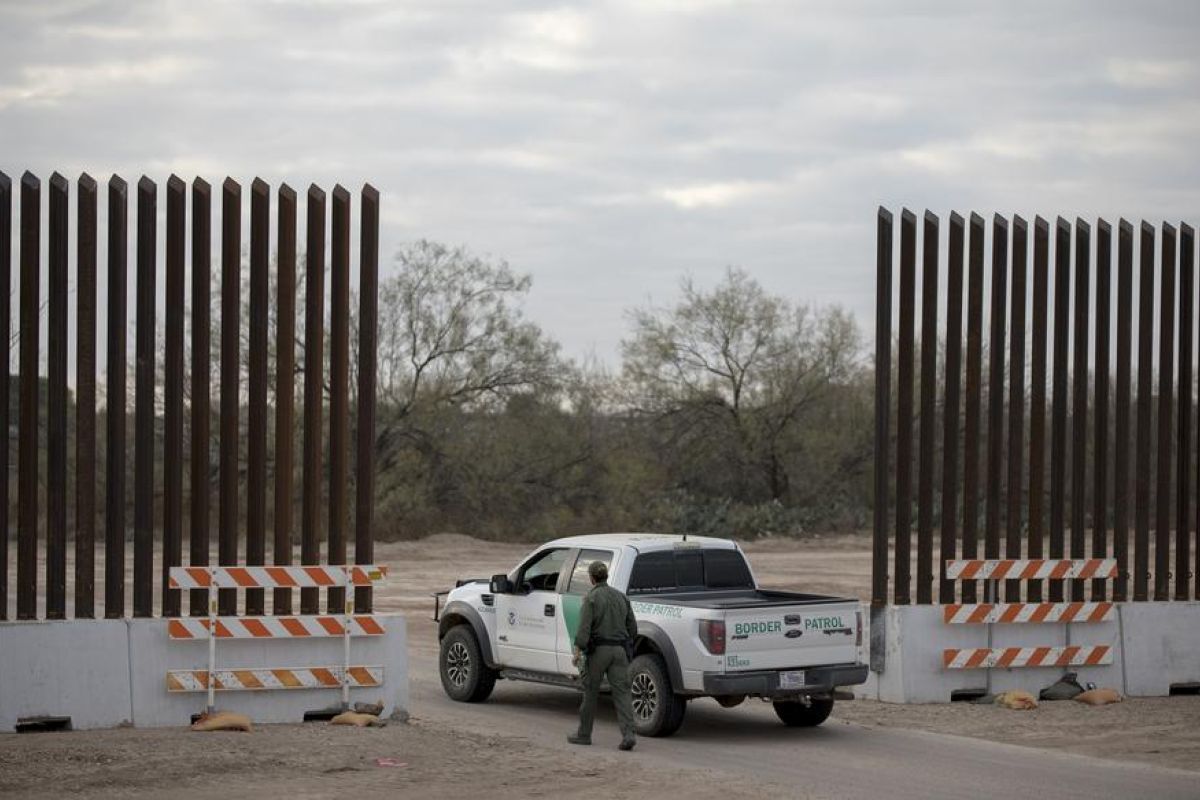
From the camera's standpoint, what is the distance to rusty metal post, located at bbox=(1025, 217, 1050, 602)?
706 inches

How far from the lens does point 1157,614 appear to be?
18125 millimetres

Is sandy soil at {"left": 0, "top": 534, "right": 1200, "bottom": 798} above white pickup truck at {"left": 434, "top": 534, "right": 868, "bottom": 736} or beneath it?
beneath

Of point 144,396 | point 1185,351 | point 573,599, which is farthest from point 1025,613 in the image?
point 144,396

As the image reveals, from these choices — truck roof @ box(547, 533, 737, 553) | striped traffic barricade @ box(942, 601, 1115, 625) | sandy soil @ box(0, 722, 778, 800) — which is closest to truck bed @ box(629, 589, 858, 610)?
truck roof @ box(547, 533, 737, 553)

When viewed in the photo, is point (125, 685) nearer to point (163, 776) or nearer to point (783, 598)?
point (163, 776)

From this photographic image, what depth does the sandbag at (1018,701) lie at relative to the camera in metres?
16.7

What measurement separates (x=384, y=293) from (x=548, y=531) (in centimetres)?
904

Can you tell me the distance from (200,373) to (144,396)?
1.80ft

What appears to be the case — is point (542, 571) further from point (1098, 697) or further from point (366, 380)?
point (1098, 697)

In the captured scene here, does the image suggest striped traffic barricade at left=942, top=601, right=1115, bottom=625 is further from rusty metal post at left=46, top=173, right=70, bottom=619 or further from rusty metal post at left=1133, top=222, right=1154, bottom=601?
rusty metal post at left=46, top=173, right=70, bottom=619

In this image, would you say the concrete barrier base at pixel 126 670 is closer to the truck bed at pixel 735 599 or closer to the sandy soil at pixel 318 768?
the sandy soil at pixel 318 768

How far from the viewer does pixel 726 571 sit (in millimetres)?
16000

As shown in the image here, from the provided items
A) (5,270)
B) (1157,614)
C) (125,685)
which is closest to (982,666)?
→ (1157,614)

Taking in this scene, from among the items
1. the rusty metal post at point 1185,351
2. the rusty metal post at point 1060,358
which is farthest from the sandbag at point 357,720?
the rusty metal post at point 1185,351
